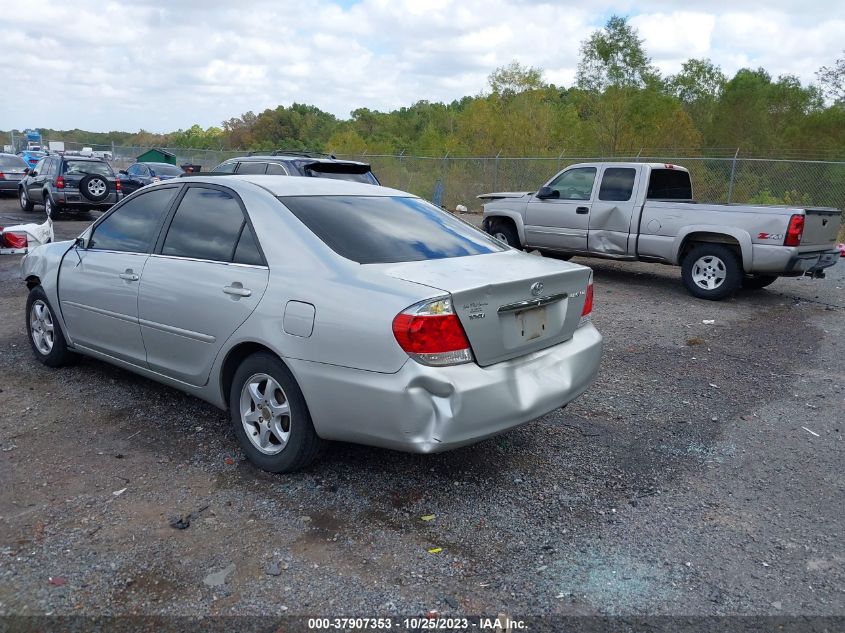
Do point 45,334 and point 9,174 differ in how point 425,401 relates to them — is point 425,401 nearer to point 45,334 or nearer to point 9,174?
point 45,334

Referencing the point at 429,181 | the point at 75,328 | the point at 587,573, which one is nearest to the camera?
the point at 587,573

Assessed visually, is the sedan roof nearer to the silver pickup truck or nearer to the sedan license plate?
the sedan license plate

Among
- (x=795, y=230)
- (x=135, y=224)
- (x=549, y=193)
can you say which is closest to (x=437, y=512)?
(x=135, y=224)

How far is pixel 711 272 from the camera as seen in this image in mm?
9492

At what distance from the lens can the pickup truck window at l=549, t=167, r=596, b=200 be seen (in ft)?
35.3

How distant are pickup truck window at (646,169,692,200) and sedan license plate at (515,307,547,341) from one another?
7256mm

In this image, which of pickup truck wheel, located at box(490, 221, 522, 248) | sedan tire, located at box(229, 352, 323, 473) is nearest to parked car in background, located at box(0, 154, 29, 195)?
pickup truck wheel, located at box(490, 221, 522, 248)

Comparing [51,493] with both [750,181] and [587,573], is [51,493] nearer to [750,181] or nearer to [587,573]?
[587,573]

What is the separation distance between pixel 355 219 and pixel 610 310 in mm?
5386

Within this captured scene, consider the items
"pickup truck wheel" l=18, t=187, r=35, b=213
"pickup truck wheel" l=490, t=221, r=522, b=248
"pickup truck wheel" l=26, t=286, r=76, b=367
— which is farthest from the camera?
"pickup truck wheel" l=18, t=187, r=35, b=213

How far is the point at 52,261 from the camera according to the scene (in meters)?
5.36

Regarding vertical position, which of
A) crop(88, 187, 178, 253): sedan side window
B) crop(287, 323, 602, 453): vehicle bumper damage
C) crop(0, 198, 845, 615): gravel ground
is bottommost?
crop(0, 198, 845, 615): gravel ground

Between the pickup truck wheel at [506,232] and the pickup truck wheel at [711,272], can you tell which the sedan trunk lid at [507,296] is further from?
the pickup truck wheel at [506,232]

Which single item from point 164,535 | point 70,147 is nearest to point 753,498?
point 164,535
